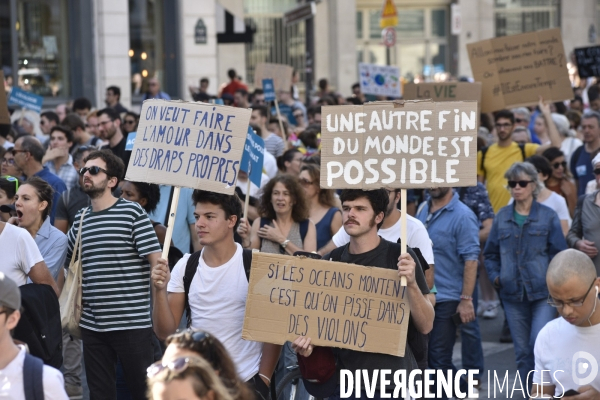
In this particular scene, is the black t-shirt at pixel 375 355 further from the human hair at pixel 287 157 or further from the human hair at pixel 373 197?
the human hair at pixel 287 157

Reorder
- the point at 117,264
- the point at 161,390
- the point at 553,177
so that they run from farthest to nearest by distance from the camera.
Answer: the point at 553,177 → the point at 117,264 → the point at 161,390

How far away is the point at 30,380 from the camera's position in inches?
150

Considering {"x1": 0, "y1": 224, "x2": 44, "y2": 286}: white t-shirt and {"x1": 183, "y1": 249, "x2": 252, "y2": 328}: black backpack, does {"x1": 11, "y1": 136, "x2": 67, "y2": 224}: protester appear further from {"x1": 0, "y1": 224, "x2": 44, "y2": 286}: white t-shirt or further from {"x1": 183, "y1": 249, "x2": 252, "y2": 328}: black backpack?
{"x1": 183, "y1": 249, "x2": 252, "y2": 328}: black backpack

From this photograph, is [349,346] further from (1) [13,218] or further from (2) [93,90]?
(2) [93,90]

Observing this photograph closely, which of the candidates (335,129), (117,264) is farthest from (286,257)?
(117,264)

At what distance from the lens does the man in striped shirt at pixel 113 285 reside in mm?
6199

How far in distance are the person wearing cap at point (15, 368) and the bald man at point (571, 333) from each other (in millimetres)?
2169

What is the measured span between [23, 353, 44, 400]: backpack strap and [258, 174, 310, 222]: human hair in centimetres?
393

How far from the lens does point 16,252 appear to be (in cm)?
567

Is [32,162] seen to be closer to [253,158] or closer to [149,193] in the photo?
[149,193]

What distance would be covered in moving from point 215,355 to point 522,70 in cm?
861

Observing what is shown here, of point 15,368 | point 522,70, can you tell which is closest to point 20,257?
point 15,368

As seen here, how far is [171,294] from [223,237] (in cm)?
40

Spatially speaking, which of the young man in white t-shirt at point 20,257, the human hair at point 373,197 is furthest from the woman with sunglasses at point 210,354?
the young man in white t-shirt at point 20,257
